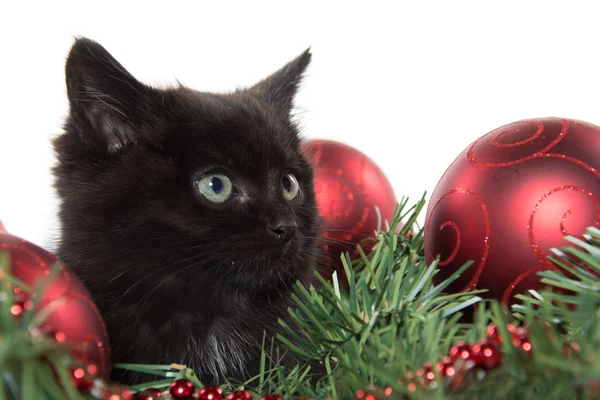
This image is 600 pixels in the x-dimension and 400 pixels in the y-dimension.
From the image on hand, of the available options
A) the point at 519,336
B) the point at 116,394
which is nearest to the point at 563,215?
the point at 519,336

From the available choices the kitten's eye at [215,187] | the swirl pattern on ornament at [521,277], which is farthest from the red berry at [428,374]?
the kitten's eye at [215,187]

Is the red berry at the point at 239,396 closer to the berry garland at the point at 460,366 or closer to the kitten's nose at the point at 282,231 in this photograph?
the berry garland at the point at 460,366

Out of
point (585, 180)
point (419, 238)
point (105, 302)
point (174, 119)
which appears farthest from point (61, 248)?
point (585, 180)

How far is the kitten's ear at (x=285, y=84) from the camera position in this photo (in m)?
0.97

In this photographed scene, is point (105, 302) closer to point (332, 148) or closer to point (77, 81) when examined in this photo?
point (77, 81)

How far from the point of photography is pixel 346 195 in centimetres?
103

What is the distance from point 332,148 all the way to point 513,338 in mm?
723

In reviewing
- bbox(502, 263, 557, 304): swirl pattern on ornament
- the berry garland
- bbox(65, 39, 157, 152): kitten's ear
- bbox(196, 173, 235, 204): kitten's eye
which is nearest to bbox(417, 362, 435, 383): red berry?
the berry garland

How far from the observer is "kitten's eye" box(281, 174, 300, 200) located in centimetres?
82

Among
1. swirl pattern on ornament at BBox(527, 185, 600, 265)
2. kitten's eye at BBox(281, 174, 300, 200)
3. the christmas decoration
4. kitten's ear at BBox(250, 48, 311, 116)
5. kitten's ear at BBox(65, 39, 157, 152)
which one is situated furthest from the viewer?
kitten's ear at BBox(250, 48, 311, 116)

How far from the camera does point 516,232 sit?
0.62 metres

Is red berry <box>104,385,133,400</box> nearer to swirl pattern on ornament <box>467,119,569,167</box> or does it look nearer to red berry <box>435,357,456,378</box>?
red berry <box>435,357,456,378</box>

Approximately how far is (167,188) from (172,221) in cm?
4

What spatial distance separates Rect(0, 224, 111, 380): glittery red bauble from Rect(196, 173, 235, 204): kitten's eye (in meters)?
0.23
